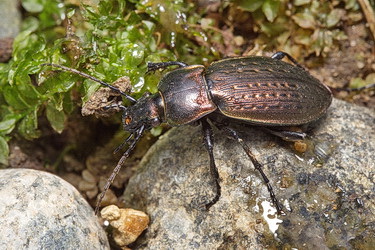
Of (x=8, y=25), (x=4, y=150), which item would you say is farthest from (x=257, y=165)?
(x=8, y=25)

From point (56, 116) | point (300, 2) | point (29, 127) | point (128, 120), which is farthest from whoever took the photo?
point (300, 2)

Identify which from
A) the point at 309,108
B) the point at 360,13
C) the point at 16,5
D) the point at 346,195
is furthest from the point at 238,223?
the point at 16,5

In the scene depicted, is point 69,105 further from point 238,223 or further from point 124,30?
point 238,223

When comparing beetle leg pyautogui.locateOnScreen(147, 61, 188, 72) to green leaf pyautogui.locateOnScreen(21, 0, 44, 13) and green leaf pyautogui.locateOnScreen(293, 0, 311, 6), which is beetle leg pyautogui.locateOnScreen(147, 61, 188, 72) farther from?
green leaf pyautogui.locateOnScreen(21, 0, 44, 13)

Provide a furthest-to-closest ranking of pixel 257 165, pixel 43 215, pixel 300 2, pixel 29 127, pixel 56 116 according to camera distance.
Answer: pixel 300 2 < pixel 29 127 < pixel 56 116 < pixel 257 165 < pixel 43 215

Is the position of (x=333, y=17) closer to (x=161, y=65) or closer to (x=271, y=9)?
(x=271, y=9)

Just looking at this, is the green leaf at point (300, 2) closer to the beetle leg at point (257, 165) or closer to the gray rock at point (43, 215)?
the beetle leg at point (257, 165)
